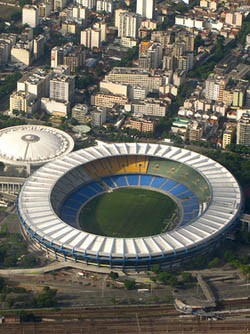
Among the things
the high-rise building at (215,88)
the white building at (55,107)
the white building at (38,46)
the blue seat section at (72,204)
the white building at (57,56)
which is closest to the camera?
the blue seat section at (72,204)

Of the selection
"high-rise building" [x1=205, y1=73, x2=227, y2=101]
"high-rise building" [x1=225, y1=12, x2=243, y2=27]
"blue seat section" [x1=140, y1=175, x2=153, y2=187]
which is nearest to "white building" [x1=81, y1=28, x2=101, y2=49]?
"high-rise building" [x1=225, y1=12, x2=243, y2=27]

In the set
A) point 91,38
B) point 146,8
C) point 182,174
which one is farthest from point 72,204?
point 146,8

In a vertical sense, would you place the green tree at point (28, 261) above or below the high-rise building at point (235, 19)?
below

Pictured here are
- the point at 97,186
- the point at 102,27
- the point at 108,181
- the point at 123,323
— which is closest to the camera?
the point at 123,323

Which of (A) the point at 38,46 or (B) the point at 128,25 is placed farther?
(B) the point at 128,25

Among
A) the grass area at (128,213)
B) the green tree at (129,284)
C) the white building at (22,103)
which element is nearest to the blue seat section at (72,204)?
the grass area at (128,213)

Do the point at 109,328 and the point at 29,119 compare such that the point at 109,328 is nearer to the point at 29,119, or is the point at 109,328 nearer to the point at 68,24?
the point at 29,119

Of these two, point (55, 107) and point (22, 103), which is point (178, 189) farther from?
point (22, 103)

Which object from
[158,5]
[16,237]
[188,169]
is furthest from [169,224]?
[158,5]

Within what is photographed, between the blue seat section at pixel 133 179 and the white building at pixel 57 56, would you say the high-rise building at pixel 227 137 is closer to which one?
the blue seat section at pixel 133 179
